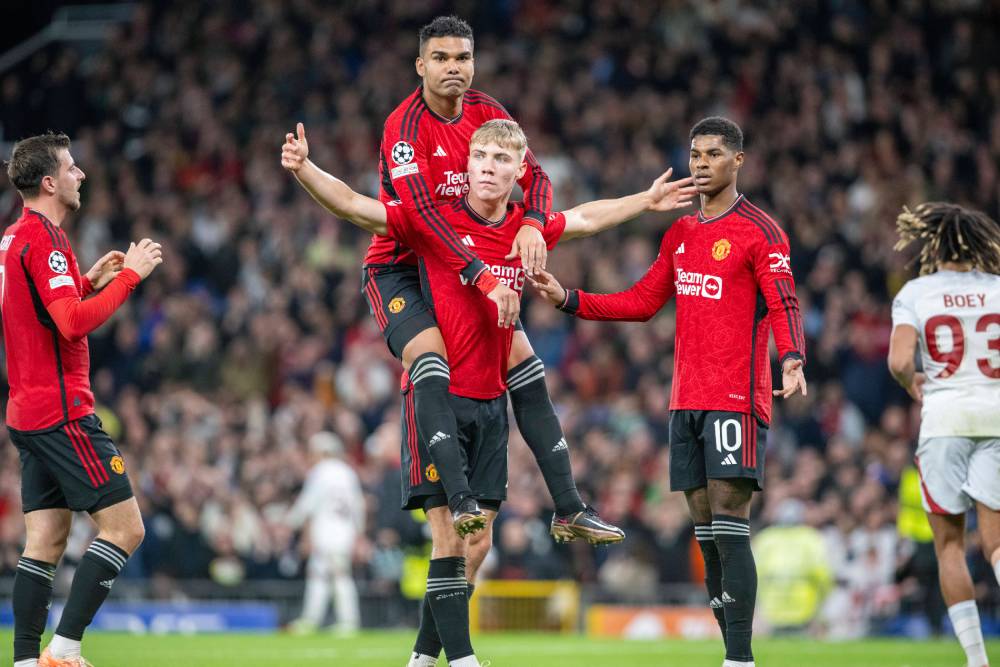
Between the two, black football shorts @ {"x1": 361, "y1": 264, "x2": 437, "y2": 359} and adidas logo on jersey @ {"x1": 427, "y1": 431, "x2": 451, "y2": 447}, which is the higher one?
black football shorts @ {"x1": 361, "y1": 264, "x2": 437, "y2": 359}

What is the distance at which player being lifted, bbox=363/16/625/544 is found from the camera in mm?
7644

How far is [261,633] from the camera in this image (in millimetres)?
16547

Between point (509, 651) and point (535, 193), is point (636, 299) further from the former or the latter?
point (509, 651)

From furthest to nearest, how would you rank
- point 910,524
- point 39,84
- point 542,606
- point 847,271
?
point 39,84, point 847,271, point 542,606, point 910,524

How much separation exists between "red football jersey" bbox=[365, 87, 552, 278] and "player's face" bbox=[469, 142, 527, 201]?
0.26m

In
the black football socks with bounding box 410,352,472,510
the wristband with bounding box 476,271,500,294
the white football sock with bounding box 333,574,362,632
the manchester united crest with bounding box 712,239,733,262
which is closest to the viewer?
the black football socks with bounding box 410,352,472,510

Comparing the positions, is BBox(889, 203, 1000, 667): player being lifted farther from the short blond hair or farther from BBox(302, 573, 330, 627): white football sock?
BBox(302, 573, 330, 627): white football sock

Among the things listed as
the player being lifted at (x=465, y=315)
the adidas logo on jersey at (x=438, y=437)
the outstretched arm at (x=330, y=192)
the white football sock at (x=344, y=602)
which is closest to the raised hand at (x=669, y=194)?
the player being lifted at (x=465, y=315)

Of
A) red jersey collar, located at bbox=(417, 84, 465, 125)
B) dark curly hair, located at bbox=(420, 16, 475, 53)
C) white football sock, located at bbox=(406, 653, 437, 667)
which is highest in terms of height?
dark curly hair, located at bbox=(420, 16, 475, 53)

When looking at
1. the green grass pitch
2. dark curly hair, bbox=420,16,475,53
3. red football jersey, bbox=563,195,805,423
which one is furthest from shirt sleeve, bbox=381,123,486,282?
the green grass pitch

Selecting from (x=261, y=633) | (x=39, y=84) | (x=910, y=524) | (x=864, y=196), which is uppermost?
(x=39, y=84)

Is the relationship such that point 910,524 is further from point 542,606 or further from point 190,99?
point 190,99

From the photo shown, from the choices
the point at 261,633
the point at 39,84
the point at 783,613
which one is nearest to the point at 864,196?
the point at 783,613

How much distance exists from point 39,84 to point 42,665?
16304mm
